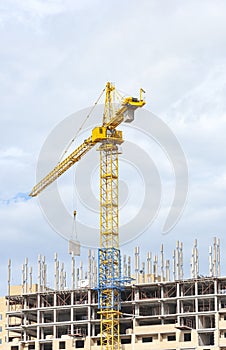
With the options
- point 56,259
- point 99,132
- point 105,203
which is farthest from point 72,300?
point 99,132

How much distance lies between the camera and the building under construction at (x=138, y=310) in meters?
155

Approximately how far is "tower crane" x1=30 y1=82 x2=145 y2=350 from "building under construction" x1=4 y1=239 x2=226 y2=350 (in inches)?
87.7

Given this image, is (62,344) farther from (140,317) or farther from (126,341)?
(140,317)

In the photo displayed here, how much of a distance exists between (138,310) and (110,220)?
1741 cm

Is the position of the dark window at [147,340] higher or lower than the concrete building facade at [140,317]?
lower

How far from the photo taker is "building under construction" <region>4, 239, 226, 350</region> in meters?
155

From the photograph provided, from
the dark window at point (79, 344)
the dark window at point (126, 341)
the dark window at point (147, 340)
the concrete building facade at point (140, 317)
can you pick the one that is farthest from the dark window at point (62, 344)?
the dark window at point (147, 340)

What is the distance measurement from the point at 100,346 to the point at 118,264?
1577cm

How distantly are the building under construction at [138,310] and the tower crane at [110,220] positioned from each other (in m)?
2.23

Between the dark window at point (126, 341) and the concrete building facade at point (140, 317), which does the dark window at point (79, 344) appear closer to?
the concrete building facade at point (140, 317)

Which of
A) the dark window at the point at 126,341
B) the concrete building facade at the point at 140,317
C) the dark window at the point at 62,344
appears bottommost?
the dark window at the point at 62,344

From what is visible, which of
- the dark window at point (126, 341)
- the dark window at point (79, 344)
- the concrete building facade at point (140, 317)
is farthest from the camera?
the dark window at point (79, 344)

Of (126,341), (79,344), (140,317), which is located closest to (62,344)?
(79,344)

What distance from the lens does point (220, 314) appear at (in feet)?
503
